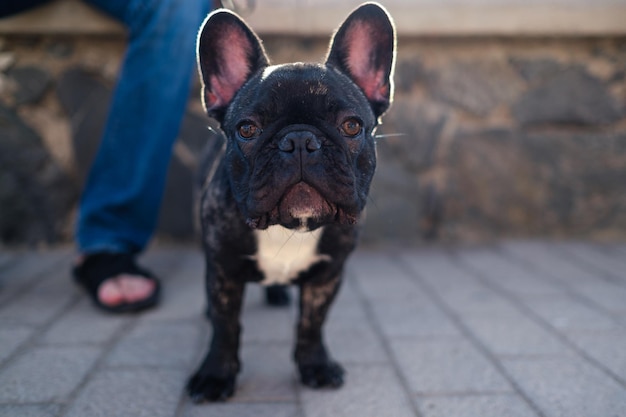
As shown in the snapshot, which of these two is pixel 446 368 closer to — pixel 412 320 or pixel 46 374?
pixel 412 320

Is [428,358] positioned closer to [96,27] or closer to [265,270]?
[265,270]

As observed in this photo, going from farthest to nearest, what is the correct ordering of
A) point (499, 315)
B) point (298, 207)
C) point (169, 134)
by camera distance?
point (169, 134)
point (499, 315)
point (298, 207)

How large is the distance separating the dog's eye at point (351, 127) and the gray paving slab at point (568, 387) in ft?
3.23

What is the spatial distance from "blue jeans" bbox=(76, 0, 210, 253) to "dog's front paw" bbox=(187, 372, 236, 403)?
3.45 ft

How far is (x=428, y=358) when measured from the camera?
1.97 metres

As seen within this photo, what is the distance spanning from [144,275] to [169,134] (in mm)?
651

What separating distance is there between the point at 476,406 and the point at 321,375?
0.48 meters

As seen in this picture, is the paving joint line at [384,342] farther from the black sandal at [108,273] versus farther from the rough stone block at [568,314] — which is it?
the black sandal at [108,273]

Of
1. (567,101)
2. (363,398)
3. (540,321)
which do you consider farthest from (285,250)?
(567,101)

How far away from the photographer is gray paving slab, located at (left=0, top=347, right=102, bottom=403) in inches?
65.4

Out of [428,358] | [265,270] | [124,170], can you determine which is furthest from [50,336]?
[428,358]

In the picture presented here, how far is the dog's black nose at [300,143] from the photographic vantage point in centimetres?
135

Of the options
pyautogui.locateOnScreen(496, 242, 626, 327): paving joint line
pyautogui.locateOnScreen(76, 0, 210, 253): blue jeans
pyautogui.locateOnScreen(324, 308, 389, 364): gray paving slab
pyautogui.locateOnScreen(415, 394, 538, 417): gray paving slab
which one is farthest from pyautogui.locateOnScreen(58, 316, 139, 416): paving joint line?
pyautogui.locateOnScreen(496, 242, 626, 327): paving joint line

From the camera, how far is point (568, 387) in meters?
1.76
